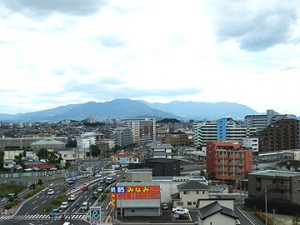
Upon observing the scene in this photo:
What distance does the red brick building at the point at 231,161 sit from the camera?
34.3 metres

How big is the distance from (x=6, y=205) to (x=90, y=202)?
5614 millimetres

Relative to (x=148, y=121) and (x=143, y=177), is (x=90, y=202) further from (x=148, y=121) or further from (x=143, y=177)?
(x=148, y=121)

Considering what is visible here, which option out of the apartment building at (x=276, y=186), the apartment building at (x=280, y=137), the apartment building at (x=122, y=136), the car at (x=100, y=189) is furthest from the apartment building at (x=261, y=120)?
the apartment building at (x=276, y=186)

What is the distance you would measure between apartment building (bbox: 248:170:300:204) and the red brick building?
7.49 metres

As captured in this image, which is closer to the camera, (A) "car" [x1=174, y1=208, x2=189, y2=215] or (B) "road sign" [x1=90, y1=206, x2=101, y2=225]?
(B) "road sign" [x1=90, y1=206, x2=101, y2=225]

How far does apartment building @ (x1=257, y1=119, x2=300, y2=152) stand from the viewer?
60438 mm

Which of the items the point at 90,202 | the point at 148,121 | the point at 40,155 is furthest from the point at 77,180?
the point at 148,121

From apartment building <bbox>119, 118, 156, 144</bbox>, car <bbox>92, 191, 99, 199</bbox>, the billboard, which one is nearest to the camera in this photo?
the billboard

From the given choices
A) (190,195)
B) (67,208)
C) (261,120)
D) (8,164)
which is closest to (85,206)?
(67,208)

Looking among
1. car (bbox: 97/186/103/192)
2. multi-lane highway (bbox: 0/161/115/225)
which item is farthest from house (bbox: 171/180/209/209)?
car (bbox: 97/186/103/192)

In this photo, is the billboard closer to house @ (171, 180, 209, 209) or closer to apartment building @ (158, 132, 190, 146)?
house @ (171, 180, 209, 209)

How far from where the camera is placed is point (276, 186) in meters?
25.3

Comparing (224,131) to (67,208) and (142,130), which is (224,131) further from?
(142,130)

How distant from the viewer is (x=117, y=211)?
23.2 meters
